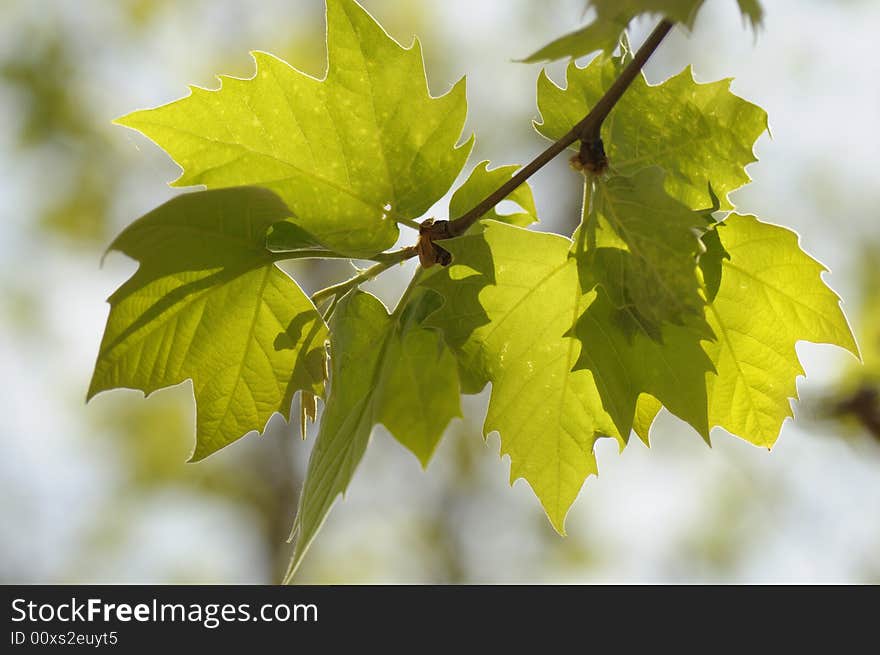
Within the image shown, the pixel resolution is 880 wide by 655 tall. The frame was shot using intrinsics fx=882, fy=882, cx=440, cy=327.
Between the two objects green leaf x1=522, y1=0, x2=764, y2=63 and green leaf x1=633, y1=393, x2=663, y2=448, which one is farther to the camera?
green leaf x1=633, y1=393, x2=663, y2=448

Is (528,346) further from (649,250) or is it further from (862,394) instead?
(862,394)

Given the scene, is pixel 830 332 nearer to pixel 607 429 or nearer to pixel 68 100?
pixel 607 429

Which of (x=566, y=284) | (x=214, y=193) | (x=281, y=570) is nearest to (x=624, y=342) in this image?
(x=566, y=284)

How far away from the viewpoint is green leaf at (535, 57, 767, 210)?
2.96 ft

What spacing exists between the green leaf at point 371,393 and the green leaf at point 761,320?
1.05 feet

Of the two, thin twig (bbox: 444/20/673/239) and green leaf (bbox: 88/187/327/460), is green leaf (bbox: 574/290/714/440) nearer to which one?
thin twig (bbox: 444/20/673/239)

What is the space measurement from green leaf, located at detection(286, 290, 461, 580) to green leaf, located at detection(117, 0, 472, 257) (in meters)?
0.08

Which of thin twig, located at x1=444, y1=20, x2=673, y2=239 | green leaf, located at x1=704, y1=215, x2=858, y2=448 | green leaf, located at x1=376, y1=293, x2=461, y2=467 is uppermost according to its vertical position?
thin twig, located at x1=444, y1=20, x2=673, y2=239

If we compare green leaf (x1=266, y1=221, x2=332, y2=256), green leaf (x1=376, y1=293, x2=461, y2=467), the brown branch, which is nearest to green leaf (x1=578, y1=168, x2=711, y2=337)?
the brown branch

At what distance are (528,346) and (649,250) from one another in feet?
0.75

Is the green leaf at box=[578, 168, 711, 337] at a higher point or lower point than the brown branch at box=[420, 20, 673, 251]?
lower

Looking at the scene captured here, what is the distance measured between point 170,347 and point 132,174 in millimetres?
7648

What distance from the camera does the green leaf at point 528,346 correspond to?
86 centimetres

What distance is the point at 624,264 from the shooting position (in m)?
0.79
